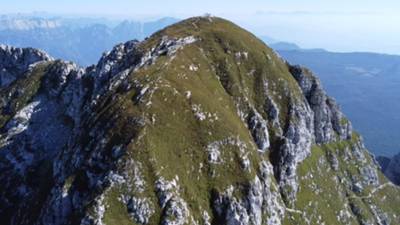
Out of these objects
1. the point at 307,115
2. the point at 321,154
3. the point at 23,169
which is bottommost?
the point at 23,169

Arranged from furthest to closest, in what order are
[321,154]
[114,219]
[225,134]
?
[321,154] < [225,134] < [114,219]

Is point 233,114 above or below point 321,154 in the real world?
above

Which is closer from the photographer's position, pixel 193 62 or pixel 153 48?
pixel 193 62

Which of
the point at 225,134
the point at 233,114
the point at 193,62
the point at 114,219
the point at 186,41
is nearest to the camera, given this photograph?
the point at 114,219

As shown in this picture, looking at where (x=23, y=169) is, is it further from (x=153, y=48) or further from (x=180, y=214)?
(x=180, y=214)

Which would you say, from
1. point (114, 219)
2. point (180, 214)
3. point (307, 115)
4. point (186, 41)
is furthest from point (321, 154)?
point (114, 219)

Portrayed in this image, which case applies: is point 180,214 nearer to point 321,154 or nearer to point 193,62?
point 193,62
